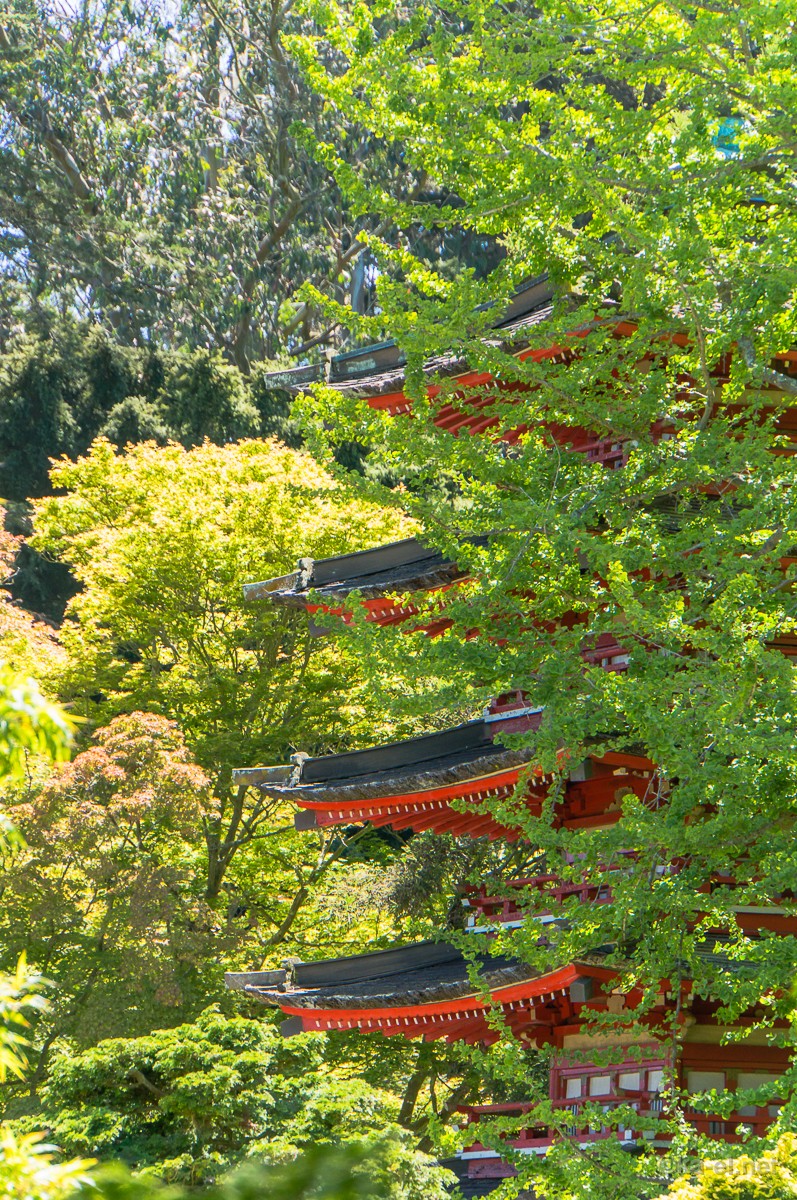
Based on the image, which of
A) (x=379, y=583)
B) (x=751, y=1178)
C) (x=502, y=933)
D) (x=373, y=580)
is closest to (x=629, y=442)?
(x=379, y=583)

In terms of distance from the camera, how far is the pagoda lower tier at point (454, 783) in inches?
460

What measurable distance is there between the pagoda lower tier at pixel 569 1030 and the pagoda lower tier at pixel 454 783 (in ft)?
4.24

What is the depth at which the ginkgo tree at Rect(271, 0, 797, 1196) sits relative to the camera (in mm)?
8688

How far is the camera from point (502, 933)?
966cm

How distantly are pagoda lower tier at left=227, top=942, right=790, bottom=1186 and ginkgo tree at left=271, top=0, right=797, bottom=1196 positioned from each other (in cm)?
37

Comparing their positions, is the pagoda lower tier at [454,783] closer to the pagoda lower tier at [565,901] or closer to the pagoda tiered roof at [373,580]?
the pagoda lower tier at [565,901]

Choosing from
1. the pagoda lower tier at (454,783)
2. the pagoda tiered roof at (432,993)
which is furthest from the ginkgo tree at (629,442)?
the pagoda tiered roof at (432,993)

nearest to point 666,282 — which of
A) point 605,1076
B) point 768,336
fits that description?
point 768,336

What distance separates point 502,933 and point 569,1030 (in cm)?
266

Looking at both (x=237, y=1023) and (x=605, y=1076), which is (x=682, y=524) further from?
(x=237, y=1023)

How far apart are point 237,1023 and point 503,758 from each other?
4405mm

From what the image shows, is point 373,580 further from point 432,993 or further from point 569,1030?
point 569,1030

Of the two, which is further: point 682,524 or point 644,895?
point 682,524

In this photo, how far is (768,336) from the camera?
9.76 metres
